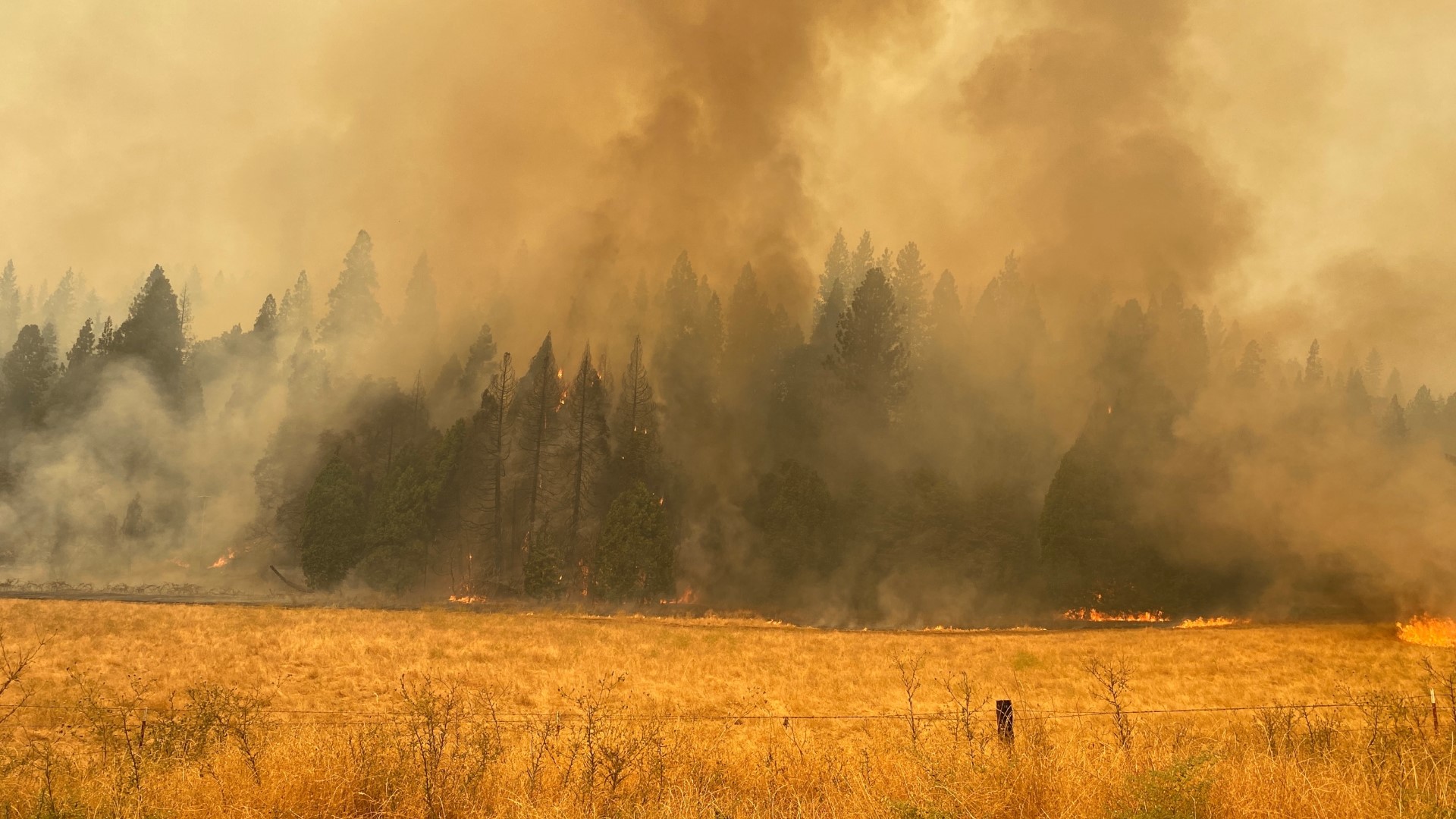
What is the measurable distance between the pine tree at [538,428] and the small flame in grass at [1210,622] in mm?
40516

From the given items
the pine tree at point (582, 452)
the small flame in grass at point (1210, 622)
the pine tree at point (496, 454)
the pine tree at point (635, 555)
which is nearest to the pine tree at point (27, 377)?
the pine tree at point (496, 454)

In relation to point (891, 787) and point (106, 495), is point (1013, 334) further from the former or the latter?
point (106, 495)

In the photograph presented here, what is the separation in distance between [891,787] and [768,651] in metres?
21.2

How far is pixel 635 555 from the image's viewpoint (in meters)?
49.0

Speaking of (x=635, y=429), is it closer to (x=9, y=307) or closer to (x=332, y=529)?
(x=332, y=529)

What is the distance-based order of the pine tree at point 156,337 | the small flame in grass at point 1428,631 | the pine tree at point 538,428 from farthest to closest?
1. the pine tree at point 156,337
2. the pine tree at point 538,428
3. the small flame in grass at point 1428,631

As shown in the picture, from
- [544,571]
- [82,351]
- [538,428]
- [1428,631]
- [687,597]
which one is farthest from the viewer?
[82,351]

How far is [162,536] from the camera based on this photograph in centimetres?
6519

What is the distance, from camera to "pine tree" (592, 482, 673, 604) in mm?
48375

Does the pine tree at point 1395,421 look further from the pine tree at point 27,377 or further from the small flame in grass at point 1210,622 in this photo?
the pine tree at point 27,377

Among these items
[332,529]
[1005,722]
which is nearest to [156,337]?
[332,529]

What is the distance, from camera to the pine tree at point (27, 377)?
68.4 meters

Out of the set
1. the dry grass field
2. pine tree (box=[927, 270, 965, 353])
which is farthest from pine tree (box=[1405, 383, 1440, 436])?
the dry grass field

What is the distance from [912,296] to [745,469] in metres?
33.0
